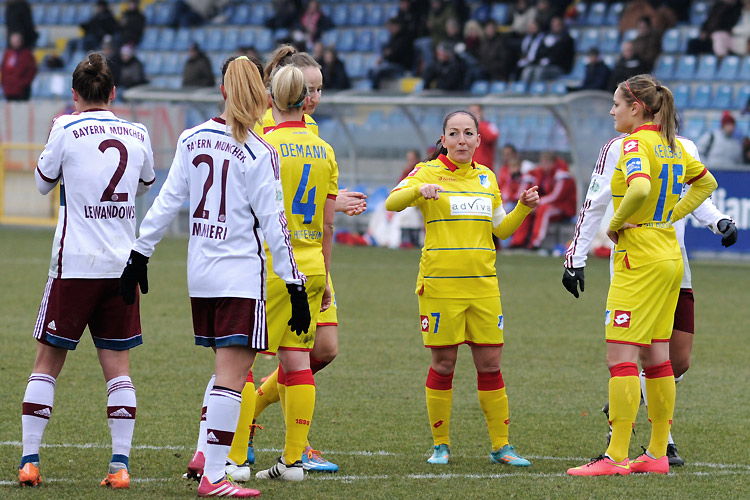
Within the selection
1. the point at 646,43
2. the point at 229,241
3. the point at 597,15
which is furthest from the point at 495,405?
the point at 597,15

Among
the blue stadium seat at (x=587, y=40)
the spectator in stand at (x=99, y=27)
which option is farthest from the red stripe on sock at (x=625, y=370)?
the spectator in stand at (x=99, y=27)

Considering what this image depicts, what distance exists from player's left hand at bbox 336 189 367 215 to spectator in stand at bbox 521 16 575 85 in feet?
51.8

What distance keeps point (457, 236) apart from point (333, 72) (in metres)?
16.5

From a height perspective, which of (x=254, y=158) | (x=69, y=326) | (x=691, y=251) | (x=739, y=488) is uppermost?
(x=254, y=158)

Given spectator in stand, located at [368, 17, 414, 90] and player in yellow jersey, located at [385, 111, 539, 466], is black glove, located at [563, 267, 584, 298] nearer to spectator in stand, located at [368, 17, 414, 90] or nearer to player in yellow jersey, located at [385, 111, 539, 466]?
player in yellow jersey, located at [385, 111, 539, 466]

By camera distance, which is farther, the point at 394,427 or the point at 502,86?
the point at 502,86

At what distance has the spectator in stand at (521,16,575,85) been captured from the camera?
20750 mm

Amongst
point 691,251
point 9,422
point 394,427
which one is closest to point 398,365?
point 394,427

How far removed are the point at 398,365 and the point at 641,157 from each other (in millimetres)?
3697

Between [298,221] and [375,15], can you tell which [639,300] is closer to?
[298,221]

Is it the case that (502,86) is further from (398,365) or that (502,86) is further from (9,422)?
(9,422)

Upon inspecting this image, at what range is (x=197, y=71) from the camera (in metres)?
22.6

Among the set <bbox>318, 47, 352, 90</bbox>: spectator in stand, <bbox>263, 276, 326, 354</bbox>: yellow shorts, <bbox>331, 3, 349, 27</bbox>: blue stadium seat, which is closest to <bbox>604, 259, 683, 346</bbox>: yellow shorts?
<bbox>263, 276, 326, 354</bbox>: yellow shorts

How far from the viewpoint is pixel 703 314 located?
11.5m
